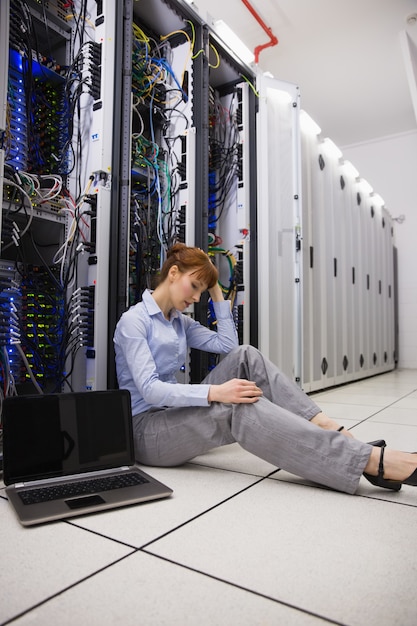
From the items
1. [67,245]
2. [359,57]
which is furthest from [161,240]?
[359,57]

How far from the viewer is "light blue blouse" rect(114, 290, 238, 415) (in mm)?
1564

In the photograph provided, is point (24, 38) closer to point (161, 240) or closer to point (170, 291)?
point (161, 240)

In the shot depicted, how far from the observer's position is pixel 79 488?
1.42 metres

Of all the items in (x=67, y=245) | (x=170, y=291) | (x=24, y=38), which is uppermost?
(x=24, y=38)

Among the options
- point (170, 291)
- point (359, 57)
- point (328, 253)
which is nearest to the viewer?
point (170, 291)

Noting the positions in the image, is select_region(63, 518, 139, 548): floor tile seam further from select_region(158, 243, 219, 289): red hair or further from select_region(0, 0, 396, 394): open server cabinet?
select_region(158, 243, 219, 289): red hair

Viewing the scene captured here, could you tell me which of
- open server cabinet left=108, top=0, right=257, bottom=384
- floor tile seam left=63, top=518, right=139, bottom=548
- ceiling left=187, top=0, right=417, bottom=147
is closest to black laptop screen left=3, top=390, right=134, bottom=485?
floor tile seam left=63, top=518, right=139, bottom=548

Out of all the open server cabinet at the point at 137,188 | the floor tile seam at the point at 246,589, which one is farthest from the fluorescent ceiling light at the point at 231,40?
the floor tile seam at the point at 246,589

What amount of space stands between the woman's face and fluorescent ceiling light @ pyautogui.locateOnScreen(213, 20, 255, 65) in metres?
2.25

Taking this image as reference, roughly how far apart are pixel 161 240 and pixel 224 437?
1.62 metres

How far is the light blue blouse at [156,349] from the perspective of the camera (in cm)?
156

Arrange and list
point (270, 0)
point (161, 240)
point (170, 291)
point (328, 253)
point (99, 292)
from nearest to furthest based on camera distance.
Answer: point (170, 291), point (99, 292), point (161, 240), point (270, 0), point (328, 253)

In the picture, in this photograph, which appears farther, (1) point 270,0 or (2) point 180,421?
(1) point 270,0

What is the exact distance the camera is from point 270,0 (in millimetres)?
4160
